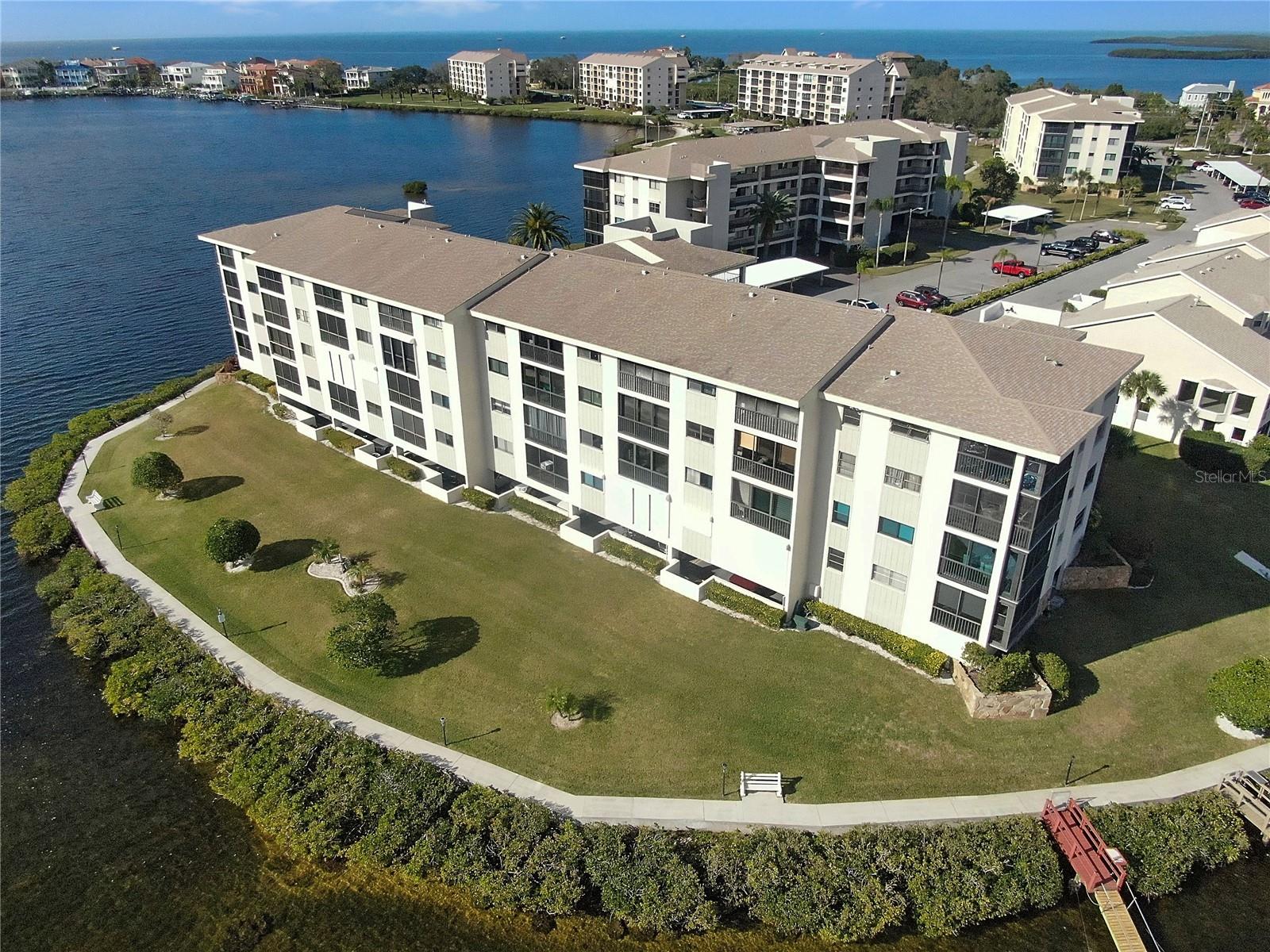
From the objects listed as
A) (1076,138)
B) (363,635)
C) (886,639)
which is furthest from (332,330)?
(1076,138)

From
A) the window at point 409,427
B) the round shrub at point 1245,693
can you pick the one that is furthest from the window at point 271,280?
the round shrub at point 1245,693

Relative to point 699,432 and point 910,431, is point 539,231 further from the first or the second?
point 910,431

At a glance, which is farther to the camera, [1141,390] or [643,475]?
[1141,390]

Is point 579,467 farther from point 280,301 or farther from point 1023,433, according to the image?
point 280,301

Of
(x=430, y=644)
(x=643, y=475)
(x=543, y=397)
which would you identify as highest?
(x=543, y=397)

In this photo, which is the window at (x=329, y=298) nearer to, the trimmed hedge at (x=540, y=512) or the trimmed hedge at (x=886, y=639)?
the trimmed hedge at (x=540, y=512)

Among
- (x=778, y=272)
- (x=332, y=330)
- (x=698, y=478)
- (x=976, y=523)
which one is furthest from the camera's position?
(x=778, y=272)

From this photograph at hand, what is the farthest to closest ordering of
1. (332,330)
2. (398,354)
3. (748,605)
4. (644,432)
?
(332,330) < (398,354) < (644,432) < (748,605)

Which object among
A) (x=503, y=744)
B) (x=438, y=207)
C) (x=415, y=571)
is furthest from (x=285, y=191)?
(x=503, y=744)
